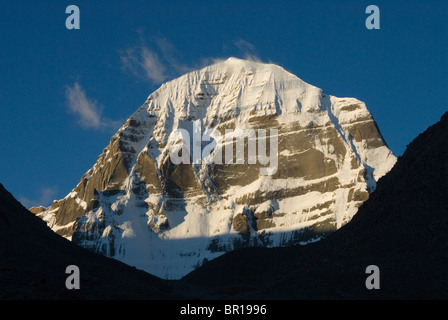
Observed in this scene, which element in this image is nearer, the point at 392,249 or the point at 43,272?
the point at 43,272

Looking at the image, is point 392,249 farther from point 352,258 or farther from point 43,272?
point 43,272

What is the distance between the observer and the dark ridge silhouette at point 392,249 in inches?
4281

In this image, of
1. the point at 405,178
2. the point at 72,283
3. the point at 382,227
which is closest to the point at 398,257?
the point at 382,227

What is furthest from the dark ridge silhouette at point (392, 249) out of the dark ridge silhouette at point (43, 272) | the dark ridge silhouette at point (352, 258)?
the dark ridge silhouette at point (43, 272)

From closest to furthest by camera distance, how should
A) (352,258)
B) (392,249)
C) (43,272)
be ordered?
(43,272), (392,249), (352,258)

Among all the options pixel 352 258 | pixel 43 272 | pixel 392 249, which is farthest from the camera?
pixel 352 258

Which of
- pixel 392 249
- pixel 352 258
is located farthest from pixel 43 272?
pixel 392 249

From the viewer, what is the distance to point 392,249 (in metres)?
116

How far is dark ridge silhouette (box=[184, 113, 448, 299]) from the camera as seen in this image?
109 meters

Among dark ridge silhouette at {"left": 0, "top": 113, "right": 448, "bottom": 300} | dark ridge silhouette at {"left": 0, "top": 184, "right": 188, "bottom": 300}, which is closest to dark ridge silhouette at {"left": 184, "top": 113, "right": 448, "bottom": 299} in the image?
dark ridge silhouette at {"left": 0, "top": 113, "right": 448, "bottom": 300}

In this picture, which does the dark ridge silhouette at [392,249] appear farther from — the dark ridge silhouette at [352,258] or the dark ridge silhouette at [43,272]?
the dark ridge silhouette at [43,272]

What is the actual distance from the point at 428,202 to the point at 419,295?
694 inches
